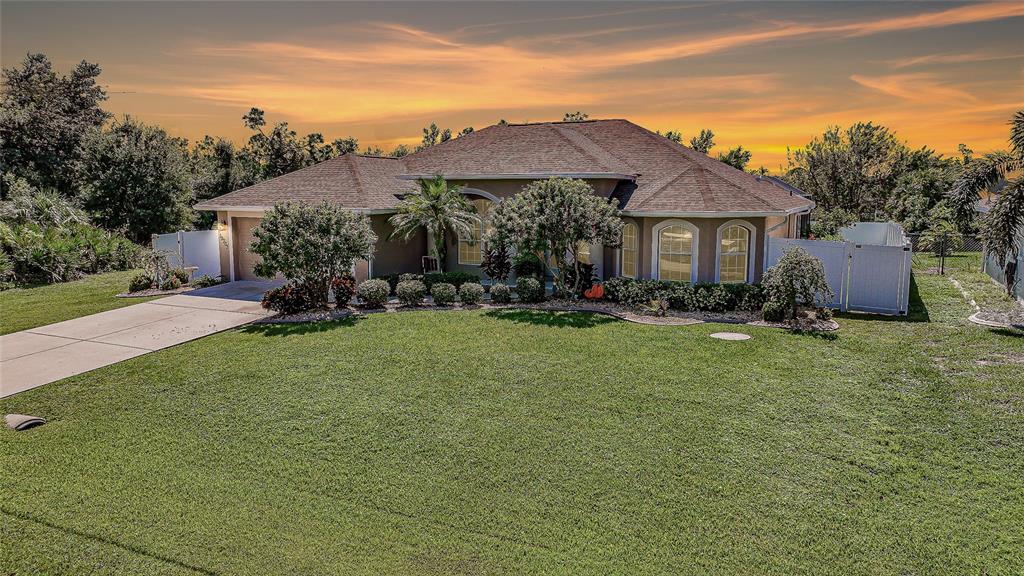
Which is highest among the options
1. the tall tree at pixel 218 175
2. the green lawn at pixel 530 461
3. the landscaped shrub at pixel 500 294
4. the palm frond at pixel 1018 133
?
the tall tree at pixel 218 175

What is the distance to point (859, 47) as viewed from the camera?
18312 mm

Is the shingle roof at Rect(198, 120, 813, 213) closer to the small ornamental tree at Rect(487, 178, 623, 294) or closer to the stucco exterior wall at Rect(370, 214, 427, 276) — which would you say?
the stucco exterior wall at Rect(370, 214, 427, 276)

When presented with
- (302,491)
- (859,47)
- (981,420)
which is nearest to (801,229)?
(859,47)

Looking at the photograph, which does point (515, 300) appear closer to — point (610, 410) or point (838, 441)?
point (610, 410)

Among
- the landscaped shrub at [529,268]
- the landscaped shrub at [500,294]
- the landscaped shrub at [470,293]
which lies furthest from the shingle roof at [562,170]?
the landscaped shrub at [470,293]

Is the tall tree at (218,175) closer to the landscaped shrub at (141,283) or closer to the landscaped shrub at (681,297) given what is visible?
the landscaped shrub at (141,283)

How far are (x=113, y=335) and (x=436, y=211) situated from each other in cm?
966

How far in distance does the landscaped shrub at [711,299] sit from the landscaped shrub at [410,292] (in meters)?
8.11

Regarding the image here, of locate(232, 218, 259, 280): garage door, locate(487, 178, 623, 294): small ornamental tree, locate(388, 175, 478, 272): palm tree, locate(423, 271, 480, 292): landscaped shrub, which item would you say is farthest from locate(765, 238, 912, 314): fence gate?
locate(232, 218, 259, 280): garage door

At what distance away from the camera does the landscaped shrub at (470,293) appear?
18.3 meters

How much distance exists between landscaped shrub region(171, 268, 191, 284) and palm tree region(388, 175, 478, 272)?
27.1 feet

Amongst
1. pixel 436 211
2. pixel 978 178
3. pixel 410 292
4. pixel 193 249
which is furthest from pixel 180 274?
pixel 978 178

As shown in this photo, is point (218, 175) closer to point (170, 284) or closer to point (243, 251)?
point (243, 251)

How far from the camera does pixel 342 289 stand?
1783 centimetres
